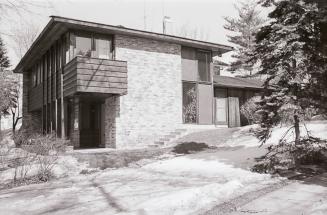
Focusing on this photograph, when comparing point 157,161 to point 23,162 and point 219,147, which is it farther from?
point 23,162

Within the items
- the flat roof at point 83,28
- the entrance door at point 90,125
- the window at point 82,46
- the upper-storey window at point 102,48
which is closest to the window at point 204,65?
the flat roof at point 83,28

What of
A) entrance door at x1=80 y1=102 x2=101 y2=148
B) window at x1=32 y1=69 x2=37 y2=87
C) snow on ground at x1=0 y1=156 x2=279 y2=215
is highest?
window at x1=32 y1=69 x2=37 y2=87

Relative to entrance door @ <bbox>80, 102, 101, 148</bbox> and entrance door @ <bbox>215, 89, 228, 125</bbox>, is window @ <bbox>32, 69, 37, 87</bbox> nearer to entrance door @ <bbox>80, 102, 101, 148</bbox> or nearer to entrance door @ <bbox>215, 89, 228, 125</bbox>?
Answer: entrance door @ <bbox>80, 102, 101, 148</bbox>

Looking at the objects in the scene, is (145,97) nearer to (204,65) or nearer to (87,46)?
(87,46)

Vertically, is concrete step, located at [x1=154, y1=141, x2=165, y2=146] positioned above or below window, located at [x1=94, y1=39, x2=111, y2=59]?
below

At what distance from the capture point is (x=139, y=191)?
7828mm

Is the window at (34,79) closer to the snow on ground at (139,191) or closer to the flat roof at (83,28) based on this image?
the flat roof at (83,28)

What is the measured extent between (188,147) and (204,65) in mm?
7220

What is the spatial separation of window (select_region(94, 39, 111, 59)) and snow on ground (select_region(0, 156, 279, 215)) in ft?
23.9

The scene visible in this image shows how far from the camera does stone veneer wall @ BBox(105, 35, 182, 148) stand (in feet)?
55.9

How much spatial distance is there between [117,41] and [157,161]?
23.5ft

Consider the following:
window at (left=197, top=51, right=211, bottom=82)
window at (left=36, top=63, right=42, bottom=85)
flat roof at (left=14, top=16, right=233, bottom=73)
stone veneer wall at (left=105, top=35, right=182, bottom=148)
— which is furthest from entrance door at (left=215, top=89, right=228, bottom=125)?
window at (left=36, top=63, right=42, bottom=85)

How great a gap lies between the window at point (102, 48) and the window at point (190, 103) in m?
5.16

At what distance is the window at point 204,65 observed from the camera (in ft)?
67.8
